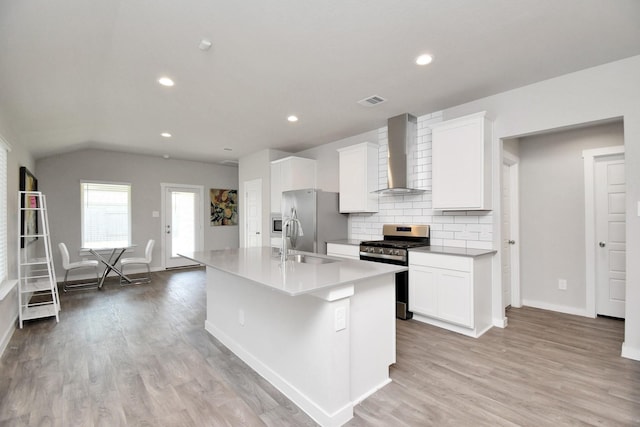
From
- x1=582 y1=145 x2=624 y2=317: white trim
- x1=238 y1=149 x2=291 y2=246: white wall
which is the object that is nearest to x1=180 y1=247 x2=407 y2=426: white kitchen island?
x1=582 y1=145 x2=624 y2=317: white trim

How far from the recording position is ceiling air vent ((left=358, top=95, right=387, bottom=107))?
3319 mm

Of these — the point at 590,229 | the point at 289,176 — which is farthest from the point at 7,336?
the point at 590,229

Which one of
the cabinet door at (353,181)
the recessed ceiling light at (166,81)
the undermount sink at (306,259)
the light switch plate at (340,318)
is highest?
the recessed ceiling light at (166,81)

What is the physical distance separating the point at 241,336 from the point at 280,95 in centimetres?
247

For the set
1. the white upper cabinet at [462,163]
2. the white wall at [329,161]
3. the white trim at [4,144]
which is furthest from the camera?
the white wall at [329,161]

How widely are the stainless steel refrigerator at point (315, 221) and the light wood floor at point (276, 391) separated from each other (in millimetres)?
1731

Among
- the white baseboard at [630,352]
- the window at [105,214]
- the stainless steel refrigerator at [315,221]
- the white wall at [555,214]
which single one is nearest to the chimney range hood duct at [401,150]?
the stainless steel refrigerator at [315,221]

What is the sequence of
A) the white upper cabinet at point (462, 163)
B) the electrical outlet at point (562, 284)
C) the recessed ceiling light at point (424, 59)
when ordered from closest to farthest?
the recessed ceiling light at point (424, 59)
the white upper cabinet at point (462, 163)
the electrical outlet at point (562, 284)

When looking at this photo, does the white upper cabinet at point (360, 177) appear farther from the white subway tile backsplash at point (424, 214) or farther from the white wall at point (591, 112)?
the white wall at point (591, 112)

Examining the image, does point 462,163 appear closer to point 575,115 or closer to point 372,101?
point 575,115

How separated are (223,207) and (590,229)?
275 inches

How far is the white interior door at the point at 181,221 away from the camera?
6750mm

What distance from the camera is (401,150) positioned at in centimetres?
390

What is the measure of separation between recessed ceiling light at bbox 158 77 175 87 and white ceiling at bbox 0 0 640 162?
9 cm
